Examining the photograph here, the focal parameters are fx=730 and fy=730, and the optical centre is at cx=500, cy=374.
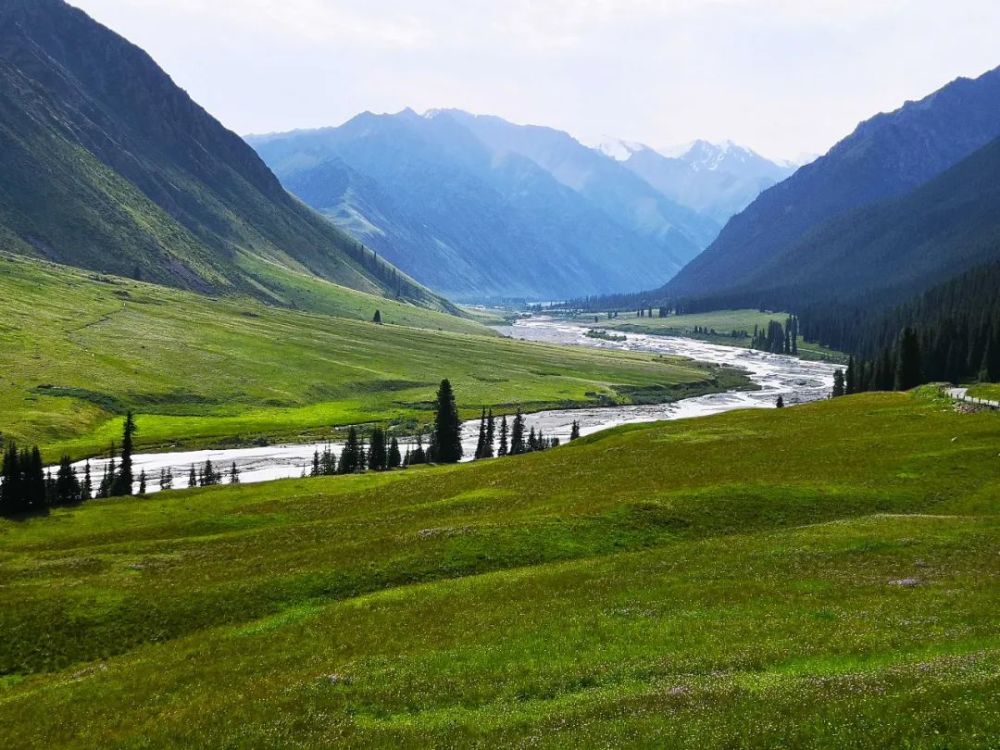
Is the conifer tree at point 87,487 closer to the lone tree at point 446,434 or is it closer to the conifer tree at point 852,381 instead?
the lone tree at point 446,434

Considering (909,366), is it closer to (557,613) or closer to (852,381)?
(852,381)

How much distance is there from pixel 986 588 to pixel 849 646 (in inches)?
381

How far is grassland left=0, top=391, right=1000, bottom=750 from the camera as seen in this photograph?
19219mm

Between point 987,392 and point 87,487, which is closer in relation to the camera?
point 987,392

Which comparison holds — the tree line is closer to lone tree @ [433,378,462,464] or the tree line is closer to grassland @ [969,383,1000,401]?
lone tree @ [433,378,462,464]

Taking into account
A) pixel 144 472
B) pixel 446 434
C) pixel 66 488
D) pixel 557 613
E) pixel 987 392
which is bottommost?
pixel 144 472

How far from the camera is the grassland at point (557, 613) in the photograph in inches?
757

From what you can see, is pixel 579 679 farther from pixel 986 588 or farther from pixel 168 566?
pixel 168 566

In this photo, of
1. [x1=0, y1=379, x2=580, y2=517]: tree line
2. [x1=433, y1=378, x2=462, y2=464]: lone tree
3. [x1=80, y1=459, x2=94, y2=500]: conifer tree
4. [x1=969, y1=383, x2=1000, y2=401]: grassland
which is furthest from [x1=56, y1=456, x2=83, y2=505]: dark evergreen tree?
[x1=969, y1=383, x2=1000, y2=401]: grassland

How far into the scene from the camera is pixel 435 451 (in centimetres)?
12344

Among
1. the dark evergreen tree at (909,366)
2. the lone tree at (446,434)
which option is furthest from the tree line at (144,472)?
the dark evergreen tree at (909,366)

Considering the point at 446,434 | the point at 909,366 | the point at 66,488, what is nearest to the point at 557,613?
the point at 66,488

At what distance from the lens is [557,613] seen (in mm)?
31219

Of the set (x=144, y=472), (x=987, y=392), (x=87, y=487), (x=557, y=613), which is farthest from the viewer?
(x=144, y=472)
